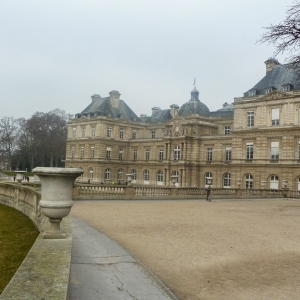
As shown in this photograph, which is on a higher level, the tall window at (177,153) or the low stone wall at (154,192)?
the tall window at (177,153)

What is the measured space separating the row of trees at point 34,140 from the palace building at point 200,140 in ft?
35.1

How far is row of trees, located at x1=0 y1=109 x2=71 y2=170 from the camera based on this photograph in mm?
72312

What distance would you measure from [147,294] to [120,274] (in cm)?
93

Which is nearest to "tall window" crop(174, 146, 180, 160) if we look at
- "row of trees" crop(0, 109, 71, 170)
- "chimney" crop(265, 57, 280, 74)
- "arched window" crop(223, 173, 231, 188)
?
"arched window" crop(223, 173, 231, 188)

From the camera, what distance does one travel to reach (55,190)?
5.58m

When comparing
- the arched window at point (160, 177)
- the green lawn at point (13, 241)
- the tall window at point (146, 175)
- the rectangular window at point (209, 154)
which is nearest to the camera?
the green lawn at point (13, 241)

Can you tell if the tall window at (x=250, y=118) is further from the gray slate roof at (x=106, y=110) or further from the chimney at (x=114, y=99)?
the chimney at (x=114, y=99)

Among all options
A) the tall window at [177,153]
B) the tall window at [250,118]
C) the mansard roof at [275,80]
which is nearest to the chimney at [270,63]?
the mansard roof at [275,80]

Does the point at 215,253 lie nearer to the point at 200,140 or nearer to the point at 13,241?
the point at 13,241

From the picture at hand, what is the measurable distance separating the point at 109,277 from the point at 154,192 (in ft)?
63.5

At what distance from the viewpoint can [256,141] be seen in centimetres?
4112

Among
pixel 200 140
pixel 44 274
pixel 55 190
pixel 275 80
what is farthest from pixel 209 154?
pixel 44 274

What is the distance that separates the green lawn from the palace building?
2630 centimetres

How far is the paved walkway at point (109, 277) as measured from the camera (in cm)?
493
